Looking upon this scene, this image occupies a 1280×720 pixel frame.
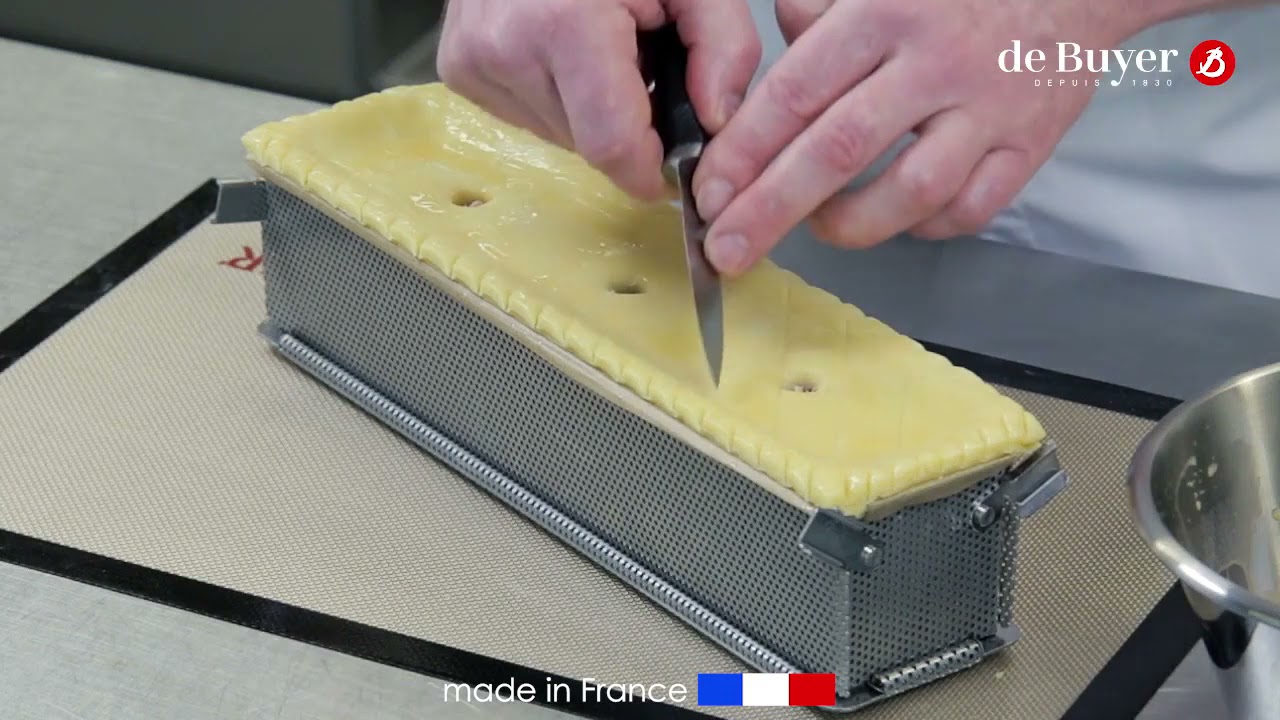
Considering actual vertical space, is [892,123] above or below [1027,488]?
above

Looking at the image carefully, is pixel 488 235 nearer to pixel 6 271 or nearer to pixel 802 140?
pixel 802 140

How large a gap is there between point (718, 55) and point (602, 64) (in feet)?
0.24

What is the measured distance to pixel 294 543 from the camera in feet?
3.18

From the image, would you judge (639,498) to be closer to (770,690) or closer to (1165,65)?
(770,690)

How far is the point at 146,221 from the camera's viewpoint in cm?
135

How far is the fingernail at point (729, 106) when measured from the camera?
92cm

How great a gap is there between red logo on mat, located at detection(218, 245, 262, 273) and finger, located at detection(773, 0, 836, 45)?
50cm

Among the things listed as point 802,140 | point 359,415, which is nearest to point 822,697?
point 802,140

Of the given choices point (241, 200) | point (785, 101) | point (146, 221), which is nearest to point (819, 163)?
point (785, 101)

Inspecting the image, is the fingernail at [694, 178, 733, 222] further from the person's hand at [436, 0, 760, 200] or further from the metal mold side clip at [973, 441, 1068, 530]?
the metal mold side clip at [973, 441, 1068, 530]

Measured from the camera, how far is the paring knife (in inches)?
35.6

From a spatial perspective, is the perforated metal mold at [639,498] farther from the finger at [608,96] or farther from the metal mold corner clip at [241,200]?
the finger at [608,96]

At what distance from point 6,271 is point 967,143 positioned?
2.61ft

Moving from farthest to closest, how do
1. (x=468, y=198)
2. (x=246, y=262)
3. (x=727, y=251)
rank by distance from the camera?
(x=246, y=262)
(x=468, y=198)
(x=727, y=251)
